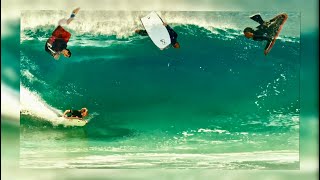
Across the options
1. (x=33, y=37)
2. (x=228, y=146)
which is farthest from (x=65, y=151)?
(x=228, y=146)

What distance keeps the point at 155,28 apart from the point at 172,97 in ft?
1.47

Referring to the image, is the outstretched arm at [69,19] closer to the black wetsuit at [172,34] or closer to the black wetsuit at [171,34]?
the black wetsuit at [171,34]

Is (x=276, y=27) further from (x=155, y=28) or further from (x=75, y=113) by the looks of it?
(x=75, y=113)

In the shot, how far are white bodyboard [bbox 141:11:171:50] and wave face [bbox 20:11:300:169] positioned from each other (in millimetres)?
41

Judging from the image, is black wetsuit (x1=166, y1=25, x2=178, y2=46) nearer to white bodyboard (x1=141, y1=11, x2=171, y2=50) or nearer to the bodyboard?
white bodyboard (x1=141, y1=11, x2=171, y2=50)

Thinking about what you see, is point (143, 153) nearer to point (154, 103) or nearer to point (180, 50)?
point (154, 103)

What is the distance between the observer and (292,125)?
12.0 feet

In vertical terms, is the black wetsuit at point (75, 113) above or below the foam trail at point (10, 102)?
below

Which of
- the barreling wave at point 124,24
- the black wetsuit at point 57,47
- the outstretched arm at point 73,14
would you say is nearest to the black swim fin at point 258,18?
the barreling wave at point 124,24

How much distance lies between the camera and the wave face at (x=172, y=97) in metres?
3.63

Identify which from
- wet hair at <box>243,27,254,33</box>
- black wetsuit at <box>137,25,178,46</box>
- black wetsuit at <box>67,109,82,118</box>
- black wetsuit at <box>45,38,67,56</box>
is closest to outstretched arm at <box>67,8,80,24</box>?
black wetsuit at <box>45,38,67,56</box>

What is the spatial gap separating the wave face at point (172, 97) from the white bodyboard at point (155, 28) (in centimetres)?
4

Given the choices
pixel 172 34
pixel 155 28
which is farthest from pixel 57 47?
pixel 172 34

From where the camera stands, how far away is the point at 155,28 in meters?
3.66
